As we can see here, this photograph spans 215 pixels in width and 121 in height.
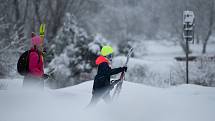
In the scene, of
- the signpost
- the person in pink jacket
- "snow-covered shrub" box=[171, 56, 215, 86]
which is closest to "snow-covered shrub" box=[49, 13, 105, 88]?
"snow-covered shrub" box=[171, 56, 215, 86]

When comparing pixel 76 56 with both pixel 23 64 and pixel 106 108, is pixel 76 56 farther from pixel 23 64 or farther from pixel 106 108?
pixel 106 108

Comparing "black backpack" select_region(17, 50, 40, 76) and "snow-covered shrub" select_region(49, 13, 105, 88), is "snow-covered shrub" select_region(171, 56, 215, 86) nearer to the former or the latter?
"snow-covered shrub" select_region(49, 13, 105, 88)

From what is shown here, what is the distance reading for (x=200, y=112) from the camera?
286 inches

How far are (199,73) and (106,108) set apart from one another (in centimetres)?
998

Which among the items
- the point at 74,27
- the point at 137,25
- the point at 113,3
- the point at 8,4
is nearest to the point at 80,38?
the point at 74,27

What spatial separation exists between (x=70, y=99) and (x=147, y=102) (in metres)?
1.66

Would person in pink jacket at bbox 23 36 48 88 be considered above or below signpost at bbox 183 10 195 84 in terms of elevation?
below

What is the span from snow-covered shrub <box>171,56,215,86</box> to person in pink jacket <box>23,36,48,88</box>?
373 inches

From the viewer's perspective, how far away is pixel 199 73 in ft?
54.1

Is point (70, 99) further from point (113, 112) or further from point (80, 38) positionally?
point (80, 38)

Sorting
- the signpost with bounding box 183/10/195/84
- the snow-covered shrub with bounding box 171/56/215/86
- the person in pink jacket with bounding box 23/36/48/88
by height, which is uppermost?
the signpost with bounding box 183/10/195/84

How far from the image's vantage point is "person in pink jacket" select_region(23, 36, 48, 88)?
24.5 feet

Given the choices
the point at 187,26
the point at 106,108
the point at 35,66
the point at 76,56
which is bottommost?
the point at 106,108

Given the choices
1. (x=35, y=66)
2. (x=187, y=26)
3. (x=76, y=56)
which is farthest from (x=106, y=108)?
(x=76, y=56)
